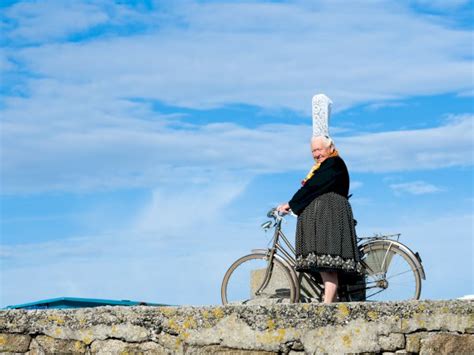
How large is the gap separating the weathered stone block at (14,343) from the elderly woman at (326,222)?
2.62 m

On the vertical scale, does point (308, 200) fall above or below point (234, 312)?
above

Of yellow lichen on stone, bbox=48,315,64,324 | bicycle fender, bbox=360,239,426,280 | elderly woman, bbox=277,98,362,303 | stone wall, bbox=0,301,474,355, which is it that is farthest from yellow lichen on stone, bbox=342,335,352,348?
bicycle fender, bbox=360,239,426,280

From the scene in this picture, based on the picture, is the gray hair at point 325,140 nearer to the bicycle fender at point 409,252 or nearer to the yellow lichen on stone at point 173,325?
the bicycle fender at point 409,252

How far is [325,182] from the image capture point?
8.45 metres

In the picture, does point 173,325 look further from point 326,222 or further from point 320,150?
point 320,150

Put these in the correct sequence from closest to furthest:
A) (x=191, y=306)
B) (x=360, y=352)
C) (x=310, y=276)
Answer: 1. (x=360, y=352)
2. (x=191, y=306)
3. (x=310, y=276)

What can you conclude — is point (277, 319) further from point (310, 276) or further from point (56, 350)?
point (310, 276)

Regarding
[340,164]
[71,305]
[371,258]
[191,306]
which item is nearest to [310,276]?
[371,258]

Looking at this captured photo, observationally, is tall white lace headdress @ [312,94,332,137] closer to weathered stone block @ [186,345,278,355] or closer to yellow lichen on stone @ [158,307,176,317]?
yellow lichen on stone @ [158,307,176,317]

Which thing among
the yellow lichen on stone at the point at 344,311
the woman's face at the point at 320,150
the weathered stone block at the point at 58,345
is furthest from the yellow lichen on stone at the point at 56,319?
the woman's face at the point at 320,150

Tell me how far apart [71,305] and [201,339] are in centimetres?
461

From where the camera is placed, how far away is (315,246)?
330 inches


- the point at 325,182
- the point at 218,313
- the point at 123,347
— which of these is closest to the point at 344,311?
the point at 218,313

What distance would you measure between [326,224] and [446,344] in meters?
2.26
